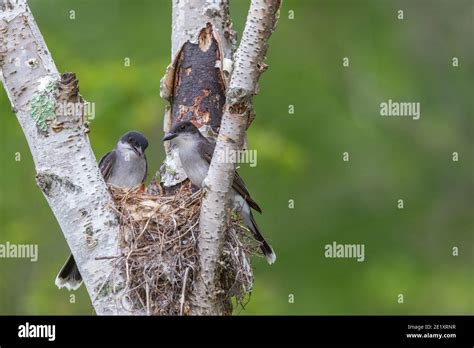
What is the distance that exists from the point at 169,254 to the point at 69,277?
1137 mm

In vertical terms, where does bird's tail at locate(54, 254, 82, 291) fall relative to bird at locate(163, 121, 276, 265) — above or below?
below

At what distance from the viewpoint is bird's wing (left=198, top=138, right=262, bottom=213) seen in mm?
7922

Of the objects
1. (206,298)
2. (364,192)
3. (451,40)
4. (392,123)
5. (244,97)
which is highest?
(451,40)

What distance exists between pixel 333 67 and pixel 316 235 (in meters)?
2.67

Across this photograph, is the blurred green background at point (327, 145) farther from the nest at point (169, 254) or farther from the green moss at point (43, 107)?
the green moss at point (43, 107)

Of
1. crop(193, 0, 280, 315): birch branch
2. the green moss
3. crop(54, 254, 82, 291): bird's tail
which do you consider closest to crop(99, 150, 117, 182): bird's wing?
crop(54, 254, 82, 291): bird's tail

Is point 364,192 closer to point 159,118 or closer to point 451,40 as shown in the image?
point 451,40

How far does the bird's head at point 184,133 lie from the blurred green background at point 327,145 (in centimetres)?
357

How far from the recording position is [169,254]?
677cm

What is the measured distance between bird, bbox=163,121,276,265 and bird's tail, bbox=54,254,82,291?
1211mm

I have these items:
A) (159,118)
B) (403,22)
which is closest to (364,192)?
(403,22)

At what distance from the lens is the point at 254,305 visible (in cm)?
1115

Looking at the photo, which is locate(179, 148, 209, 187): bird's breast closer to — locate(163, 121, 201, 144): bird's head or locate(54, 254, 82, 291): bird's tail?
locate(163, 121, 201, 144): bird's head

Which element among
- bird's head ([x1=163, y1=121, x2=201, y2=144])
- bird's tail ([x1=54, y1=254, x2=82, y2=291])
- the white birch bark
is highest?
the white birch bark
